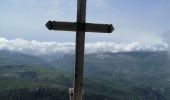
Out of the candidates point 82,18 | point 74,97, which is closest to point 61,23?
point 82,18

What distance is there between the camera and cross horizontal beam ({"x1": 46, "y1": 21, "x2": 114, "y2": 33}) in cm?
489

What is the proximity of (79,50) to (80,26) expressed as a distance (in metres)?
0.35

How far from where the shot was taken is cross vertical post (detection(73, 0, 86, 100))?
188 inches

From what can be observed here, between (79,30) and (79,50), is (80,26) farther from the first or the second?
(79,50)

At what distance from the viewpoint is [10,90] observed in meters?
166

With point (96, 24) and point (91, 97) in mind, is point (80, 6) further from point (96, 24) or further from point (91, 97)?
point (91, 97)

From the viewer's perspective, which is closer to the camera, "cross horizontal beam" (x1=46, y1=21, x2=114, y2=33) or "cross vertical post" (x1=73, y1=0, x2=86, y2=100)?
Result: "cross vertical post" (x1=73, y1=0, x2=86, y2=100)

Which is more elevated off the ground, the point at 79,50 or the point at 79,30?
the point at 79,30

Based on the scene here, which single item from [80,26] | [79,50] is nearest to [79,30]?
[80,26]

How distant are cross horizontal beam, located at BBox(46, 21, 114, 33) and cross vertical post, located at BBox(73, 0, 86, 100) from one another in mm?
44

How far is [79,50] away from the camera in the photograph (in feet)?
16.0

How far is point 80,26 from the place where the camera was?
495cm

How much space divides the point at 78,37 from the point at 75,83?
2.11 feet

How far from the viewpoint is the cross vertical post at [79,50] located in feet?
15.7
